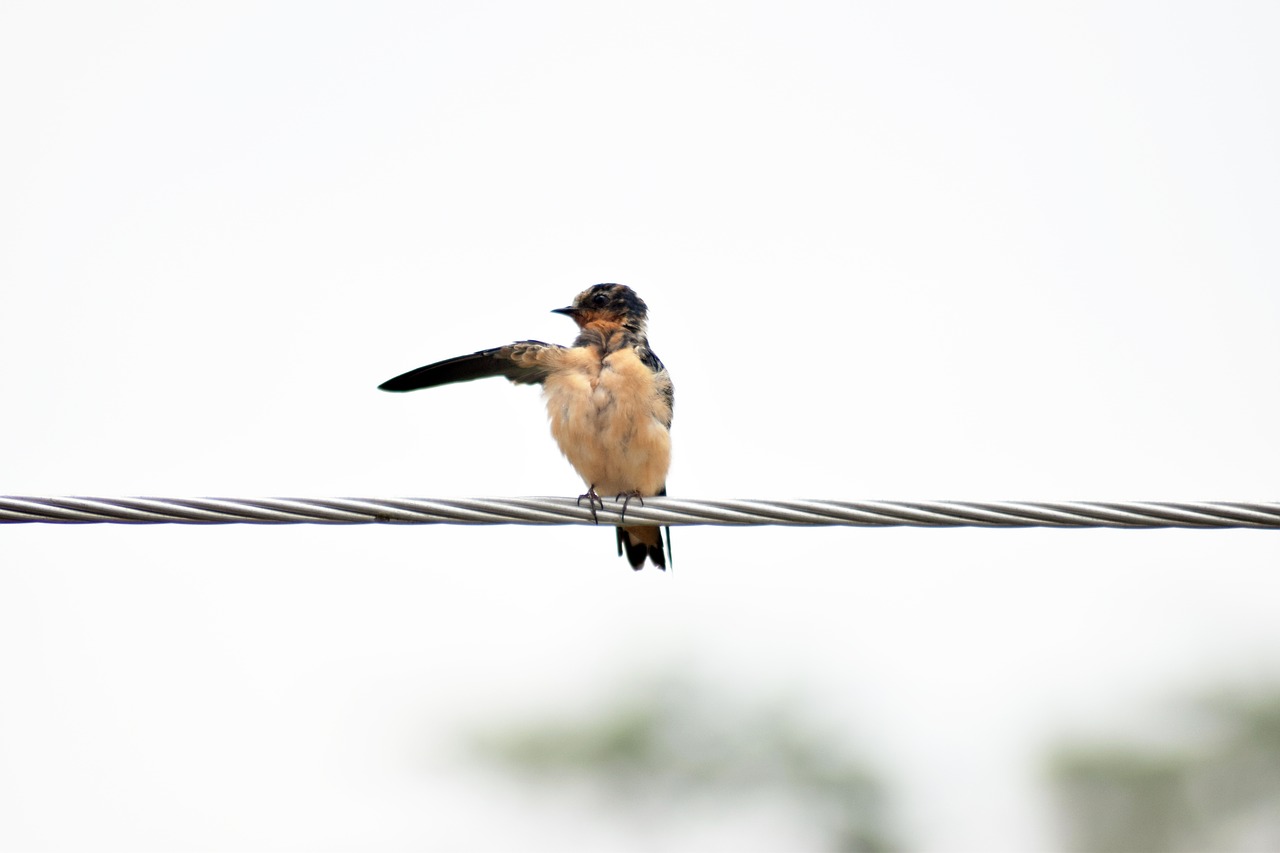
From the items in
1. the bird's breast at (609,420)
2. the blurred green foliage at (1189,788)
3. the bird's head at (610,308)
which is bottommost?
the blurred green foliage at (1189,788)

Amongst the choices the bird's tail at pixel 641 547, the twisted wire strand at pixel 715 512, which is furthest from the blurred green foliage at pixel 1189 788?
the twisted wire strand at pixel 715 512

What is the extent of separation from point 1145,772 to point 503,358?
749cm

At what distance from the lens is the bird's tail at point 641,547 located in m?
8.29

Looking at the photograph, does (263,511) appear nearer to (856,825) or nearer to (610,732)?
(856,825)

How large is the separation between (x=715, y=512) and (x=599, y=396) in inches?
110

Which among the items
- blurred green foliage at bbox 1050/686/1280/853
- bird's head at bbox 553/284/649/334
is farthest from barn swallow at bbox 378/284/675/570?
blurred green foliage at bbox 1050/686/1280/853

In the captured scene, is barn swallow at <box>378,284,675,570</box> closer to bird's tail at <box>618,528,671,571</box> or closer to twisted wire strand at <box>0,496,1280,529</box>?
bird's tail at <box>618,528,671,571</box>

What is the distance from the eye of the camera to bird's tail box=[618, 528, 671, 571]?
27.2 ft

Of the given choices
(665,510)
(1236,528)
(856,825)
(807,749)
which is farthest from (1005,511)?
(807,749)

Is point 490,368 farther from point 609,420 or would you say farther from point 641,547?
point 641,547

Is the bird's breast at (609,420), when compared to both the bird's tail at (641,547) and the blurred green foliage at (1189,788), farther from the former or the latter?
the blurred green foliage at (1189,788)

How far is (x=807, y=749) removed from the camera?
1248cm

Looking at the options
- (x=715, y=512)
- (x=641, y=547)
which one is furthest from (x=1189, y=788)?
(x=715, y=512)

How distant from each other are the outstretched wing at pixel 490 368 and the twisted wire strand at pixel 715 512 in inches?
115
